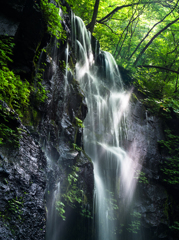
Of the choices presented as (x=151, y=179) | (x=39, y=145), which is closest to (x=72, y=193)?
(x=39, y=145)

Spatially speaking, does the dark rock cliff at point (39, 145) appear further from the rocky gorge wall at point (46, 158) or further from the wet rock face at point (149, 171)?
the wet rock face at point (149, 171)

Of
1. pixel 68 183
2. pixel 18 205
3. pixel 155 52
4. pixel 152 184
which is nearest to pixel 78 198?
pixel 68 183

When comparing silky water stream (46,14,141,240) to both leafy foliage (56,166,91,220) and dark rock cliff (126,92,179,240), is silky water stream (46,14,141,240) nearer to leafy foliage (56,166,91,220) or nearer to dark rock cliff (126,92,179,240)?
dark rock cliff (126,92,179,240)

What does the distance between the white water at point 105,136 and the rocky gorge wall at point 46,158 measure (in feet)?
2.66

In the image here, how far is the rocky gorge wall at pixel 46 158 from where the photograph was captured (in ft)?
7.81

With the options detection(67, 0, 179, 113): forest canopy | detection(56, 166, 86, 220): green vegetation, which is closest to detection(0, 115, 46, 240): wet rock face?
detection(56, 166, 86, 220): green vegetation

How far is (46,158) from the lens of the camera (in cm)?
360

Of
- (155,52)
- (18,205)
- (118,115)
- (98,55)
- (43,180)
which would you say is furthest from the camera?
(155,52)

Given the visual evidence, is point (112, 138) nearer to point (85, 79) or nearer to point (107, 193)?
point (107, 193)

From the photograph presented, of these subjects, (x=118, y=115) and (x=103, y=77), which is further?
(x=103, y=77)

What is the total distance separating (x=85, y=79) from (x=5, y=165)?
21.6 feet

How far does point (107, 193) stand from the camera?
22.3 ft

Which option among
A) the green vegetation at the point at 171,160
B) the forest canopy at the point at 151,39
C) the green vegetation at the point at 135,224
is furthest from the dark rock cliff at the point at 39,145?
the forest canopy at the point at 151,39

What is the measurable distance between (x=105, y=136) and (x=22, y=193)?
6.00m
